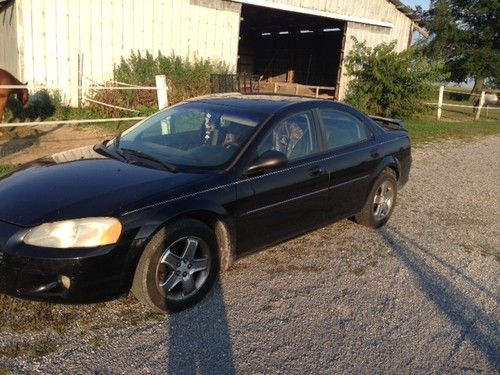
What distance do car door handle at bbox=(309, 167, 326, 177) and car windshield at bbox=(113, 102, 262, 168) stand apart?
0.67m

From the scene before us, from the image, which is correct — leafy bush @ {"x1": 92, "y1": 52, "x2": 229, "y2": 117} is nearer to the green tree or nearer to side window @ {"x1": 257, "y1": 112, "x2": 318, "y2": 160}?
side window @ {"x1": 257, "y1": 112, "x2": 318, "y2": 160}

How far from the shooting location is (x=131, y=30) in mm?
12867

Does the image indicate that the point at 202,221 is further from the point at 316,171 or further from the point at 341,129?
the point at 341,129

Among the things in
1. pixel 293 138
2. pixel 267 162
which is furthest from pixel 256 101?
pixel 267 162

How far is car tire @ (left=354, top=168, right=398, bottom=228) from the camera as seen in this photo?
5.23 m

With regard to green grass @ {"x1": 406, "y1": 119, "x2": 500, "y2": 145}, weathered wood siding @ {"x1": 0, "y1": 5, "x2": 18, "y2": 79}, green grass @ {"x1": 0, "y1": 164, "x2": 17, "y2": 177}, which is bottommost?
green grass @ {"x1": 0, "y1": 164, "x2": 17, "y2": 177}

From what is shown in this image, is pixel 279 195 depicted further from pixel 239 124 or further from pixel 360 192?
pixel 360 192

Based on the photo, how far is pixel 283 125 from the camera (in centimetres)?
418

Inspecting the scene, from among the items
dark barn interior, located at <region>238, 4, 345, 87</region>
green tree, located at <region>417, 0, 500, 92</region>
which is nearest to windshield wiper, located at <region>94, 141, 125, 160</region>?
dark barn interior, located at <region>238, 4, 345, 87</region>

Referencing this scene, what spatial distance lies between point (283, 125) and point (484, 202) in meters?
4.34

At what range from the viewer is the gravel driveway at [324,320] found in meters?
2.89

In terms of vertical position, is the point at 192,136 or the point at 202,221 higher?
the point at 192,136

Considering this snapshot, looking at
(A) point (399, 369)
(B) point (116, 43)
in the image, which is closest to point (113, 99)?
(B) point (116, 43)

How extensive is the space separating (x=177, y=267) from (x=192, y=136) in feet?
4.37
